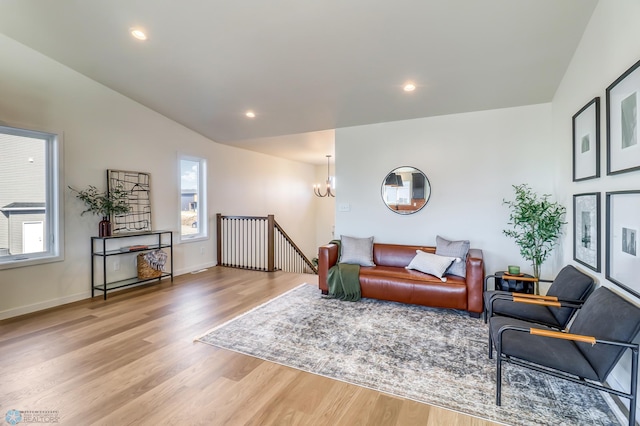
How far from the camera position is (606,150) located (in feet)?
7.58

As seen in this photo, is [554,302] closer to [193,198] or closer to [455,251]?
[455,251]

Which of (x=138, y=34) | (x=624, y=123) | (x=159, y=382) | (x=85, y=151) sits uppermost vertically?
(x=138, y=34)

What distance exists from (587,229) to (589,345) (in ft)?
4.06

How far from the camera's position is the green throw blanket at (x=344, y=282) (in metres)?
4.14

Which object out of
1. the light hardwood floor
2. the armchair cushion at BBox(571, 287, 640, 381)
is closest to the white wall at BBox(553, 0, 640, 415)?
the armchair cushion at BBox(571, 287, 640, 381)

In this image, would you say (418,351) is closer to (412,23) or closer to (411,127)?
(412,23)

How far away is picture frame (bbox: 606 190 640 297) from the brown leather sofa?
1.37m

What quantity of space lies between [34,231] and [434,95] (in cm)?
539

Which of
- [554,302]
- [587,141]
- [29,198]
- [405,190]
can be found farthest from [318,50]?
[29,198]

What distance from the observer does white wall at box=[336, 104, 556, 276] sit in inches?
160

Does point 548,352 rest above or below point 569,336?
below

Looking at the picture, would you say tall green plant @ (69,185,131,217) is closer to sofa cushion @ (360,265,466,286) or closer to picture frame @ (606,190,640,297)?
sofa cushion @ (360,265,466,286)

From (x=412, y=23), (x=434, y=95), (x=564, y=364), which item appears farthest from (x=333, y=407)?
(x=434, y=95)

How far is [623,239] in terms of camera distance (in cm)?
206
